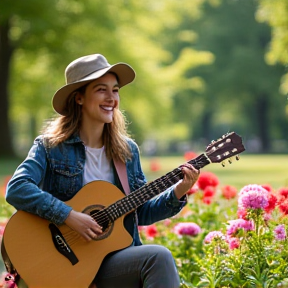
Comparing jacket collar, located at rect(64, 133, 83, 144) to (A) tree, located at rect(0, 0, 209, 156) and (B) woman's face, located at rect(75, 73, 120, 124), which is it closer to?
(B) woman's face, located at rect(75, 73, 120, 124)

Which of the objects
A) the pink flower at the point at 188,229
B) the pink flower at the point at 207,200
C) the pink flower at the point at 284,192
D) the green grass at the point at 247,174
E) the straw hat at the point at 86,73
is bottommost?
the green grass at the point at 247,174

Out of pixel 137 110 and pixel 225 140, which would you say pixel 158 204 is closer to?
pixel 225 140

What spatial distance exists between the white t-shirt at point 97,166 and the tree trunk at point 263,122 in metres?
46.9

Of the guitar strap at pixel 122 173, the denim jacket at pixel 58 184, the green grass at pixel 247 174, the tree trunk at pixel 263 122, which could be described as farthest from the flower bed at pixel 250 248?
the tree trunk at pixel 263 122

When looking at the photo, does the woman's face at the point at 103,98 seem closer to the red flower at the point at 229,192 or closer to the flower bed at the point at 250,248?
the flower bed at the point at 250,248

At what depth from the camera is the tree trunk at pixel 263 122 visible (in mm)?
50562

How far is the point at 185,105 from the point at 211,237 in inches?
1783

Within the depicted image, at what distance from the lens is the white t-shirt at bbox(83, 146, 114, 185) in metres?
3.84

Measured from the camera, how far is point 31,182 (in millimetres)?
3666

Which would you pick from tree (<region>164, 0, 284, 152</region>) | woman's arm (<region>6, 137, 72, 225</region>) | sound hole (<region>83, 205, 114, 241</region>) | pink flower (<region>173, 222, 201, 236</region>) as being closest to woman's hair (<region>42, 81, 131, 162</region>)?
woman's arm (<region>6, 137, 72, 225</region>)

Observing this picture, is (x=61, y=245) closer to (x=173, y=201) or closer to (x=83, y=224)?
(x=83, y=224)

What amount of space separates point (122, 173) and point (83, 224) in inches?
15.5

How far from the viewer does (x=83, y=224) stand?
358 cm

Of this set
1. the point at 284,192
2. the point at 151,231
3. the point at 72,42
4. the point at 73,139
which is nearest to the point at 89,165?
the point at 73,139
